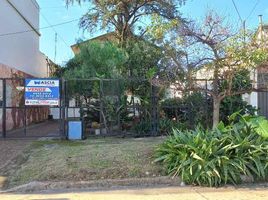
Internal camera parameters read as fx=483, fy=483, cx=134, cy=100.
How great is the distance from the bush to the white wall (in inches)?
501

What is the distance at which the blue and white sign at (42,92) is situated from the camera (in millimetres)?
15914

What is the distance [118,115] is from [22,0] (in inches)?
505

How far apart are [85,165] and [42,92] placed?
20.0 feet

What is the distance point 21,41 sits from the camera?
2566 cm

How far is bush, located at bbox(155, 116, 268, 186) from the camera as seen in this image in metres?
9.54

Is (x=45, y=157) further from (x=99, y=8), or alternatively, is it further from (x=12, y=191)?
(x=99, y=8)

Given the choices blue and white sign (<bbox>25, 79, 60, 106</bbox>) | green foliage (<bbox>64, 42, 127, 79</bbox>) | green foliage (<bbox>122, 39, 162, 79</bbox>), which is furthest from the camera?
green foliage (<bbox>122, 39, 162, 79</bbox>)

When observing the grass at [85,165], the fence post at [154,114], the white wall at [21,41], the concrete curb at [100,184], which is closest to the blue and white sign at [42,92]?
the fence post at [154,114]

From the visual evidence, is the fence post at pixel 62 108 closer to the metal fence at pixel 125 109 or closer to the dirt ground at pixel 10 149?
the metal fence at pixel 125 109

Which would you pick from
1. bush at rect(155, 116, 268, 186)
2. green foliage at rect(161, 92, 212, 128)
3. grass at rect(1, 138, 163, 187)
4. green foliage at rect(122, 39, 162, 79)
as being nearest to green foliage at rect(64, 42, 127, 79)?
green foliage at rect(122, 39, 162, 79)

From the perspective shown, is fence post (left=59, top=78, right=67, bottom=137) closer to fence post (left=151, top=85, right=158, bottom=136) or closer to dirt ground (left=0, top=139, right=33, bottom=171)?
dirt ground (left=0, top=139, right=33, bottom=171)

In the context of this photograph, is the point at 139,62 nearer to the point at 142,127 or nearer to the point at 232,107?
the point at 232,107

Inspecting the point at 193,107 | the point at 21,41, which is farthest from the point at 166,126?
the point at 21,41

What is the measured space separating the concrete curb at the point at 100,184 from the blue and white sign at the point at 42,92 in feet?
21.7
